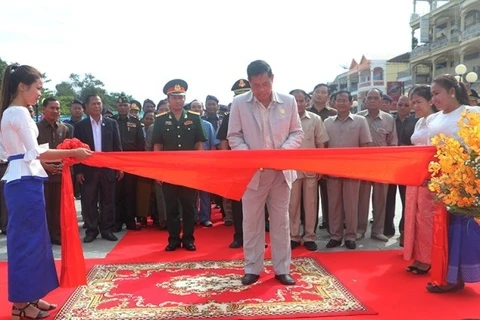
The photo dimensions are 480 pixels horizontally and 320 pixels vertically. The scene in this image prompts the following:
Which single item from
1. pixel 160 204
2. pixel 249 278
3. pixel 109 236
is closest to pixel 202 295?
pixel 249 278

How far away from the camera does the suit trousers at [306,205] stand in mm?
4750

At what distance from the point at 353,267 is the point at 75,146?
8.37 ft

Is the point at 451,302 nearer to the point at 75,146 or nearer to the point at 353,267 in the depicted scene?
the point at 353,267

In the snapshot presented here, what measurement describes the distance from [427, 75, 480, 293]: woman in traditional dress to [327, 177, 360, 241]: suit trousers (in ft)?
5.00

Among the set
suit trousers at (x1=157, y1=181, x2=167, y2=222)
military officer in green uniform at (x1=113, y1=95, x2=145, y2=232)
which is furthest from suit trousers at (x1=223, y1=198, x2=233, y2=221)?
military officer in green uniform at (x1=113, y1=95, x2=145, y2=232)

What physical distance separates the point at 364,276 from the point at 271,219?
36.7 inches

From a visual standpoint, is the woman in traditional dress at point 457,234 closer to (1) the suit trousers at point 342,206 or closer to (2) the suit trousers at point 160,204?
(1) the suit trousers at point 342,206

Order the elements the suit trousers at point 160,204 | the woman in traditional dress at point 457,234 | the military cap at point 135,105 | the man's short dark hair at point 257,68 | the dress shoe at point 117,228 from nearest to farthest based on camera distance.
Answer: the woman in traditional dress at point 457,234, the man's short dark hair at point 257,68, the dress shoe at point 117,228, the suit trousers at point 160,204, the military cap at point 135,105

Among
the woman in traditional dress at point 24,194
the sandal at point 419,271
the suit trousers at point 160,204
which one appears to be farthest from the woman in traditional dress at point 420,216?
the suit trousers at point 160,204

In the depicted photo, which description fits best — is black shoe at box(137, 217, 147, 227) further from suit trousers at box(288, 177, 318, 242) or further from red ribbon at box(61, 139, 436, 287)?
Result: red ribbon at box(61, 139, 436, 287)

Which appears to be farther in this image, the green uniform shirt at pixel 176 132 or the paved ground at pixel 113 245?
the green uniform shirt at pixel 176 132

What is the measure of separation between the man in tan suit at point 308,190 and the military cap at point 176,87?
1.25 m

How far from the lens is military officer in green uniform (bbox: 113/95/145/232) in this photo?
5941 mm

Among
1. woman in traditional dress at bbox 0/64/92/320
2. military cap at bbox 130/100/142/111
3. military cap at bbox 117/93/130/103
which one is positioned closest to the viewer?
woman in traditional dress at bbox 0/64/92/320
